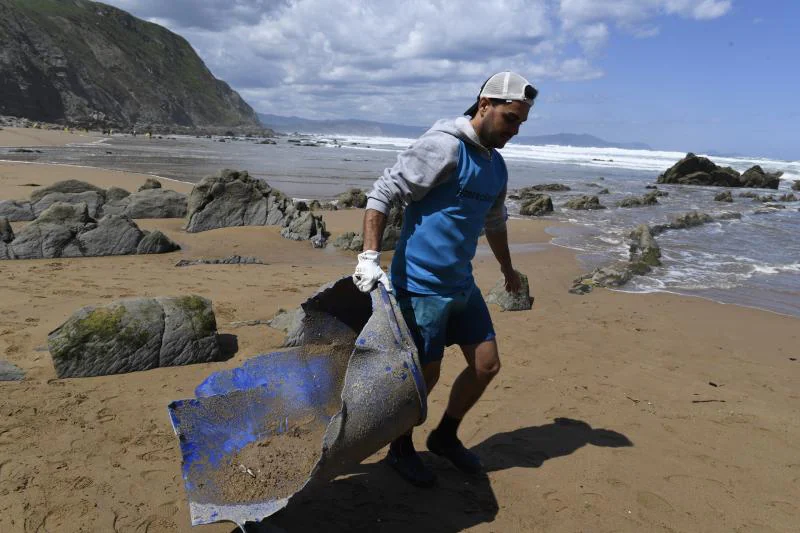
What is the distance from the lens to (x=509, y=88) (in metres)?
2.76

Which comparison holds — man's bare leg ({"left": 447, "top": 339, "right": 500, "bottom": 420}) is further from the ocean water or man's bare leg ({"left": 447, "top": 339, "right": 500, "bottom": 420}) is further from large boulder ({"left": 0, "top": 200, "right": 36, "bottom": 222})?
large boulder ({"left": 0, "top": 200, "right": 36, "bottom": 222})

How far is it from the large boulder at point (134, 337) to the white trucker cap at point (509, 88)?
2894 millimetres

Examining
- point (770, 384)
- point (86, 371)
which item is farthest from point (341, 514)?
point (770, 384)

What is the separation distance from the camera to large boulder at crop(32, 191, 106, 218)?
10.8 metres

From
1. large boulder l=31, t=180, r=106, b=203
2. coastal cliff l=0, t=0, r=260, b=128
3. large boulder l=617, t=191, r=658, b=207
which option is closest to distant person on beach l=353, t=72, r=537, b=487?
large boulder l=31, t=180, r=106, b=203

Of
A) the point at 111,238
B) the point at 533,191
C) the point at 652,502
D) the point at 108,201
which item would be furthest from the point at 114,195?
the point at 533,191

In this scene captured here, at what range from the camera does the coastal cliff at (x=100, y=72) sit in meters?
60.3

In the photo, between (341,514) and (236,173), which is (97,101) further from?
(341,514)

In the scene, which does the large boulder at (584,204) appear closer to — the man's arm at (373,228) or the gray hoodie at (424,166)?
the gray hoodie at (424,166)

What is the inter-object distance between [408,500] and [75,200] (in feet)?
34.7

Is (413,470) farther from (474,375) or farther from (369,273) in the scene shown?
(369,273)

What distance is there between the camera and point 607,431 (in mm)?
3779

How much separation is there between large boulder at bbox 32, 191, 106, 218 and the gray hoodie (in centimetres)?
976

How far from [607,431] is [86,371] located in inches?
141
